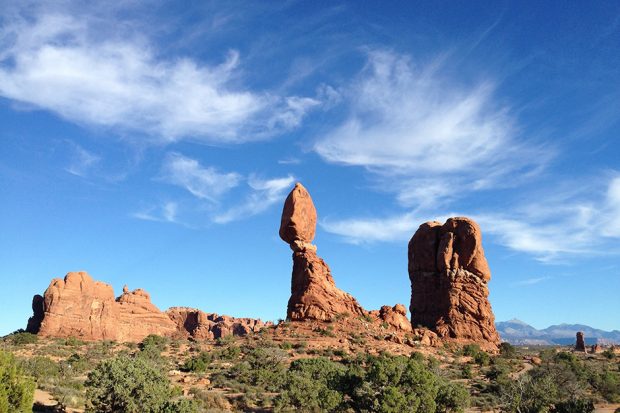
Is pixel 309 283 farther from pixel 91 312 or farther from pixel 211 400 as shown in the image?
pixel 91 312

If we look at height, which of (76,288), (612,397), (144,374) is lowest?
(612,397)

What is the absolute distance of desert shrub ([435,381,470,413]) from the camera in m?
27.0

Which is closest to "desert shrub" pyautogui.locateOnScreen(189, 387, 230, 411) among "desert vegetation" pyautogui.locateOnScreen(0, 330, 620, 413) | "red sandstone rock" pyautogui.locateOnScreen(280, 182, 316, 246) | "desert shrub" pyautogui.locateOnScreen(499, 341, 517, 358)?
"desert vegetation" pyautogui.locateOnScreen(0, 330, 620, 413)

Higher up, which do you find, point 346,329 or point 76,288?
point 76,288

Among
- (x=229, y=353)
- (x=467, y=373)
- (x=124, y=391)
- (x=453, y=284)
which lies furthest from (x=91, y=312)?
(x=124, y=391)

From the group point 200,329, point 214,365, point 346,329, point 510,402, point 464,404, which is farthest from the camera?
point 200,329

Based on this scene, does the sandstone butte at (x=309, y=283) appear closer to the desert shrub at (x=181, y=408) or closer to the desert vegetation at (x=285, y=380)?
the desert vegetation at (x=285, y=380)

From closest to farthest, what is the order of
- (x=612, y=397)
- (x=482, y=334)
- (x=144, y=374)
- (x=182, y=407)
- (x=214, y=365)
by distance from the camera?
1. (x=182, y=407)
2. (x=144, y=374)
3. (x=612, y=397)
4. (x=214, y=365)
5. (x=482, y=334)

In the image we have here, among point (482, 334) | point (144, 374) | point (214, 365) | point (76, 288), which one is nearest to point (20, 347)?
point (76, 288)

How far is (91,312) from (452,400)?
5346cm

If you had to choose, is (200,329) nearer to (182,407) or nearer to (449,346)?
(449,346)

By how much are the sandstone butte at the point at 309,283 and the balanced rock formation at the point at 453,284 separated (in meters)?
3.74

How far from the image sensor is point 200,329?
104m

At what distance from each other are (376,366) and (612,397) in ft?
65.6
